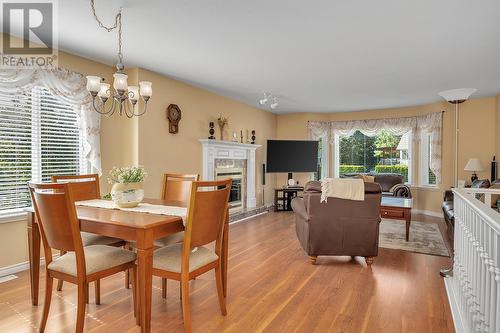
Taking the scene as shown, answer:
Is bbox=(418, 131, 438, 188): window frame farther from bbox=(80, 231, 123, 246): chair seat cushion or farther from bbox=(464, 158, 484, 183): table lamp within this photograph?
bbox=(80, 231, 123, 246): chair seat cushion

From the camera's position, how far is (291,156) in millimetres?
7336

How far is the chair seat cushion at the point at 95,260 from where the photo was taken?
2.03m

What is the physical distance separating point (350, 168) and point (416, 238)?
3.36m

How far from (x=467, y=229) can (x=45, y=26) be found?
395 cm

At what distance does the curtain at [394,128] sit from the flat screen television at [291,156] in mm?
590

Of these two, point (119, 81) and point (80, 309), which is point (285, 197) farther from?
point (80, 309)

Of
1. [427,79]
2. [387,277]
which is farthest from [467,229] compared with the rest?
[427,79]

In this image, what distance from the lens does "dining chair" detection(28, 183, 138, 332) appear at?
6.32 feet

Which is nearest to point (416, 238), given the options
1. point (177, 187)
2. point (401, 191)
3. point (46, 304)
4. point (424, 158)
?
point (401, 191)

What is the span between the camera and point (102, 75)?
13.2 feet

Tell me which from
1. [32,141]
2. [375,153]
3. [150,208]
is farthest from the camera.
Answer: [375,153]

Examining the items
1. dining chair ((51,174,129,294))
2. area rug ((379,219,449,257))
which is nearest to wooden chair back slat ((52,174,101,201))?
dining chair ((51,174,129,294))

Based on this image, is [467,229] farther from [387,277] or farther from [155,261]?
[155,261]

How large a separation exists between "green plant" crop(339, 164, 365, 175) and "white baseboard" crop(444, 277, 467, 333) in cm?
489
